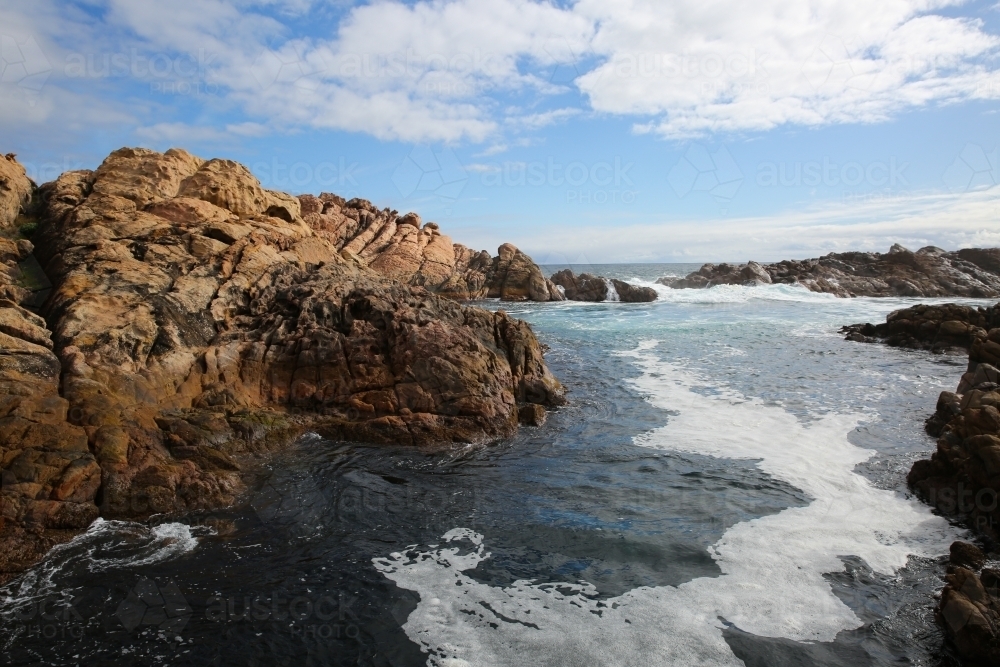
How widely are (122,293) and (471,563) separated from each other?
26.1 feet

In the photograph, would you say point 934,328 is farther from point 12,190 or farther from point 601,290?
point 12,190

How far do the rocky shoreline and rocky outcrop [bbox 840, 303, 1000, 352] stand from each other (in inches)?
306

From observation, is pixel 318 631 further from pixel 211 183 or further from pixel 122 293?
pixel 211 183

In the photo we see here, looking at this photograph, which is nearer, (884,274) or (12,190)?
(12,190)

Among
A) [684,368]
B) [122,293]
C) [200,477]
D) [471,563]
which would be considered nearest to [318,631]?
[471,563]

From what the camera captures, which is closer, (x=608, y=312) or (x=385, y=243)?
(x=608, y=312)

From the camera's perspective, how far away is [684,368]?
1773 centimetres

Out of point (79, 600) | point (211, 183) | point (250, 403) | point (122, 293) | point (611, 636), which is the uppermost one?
point (211, 183)

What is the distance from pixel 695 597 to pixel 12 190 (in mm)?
15221

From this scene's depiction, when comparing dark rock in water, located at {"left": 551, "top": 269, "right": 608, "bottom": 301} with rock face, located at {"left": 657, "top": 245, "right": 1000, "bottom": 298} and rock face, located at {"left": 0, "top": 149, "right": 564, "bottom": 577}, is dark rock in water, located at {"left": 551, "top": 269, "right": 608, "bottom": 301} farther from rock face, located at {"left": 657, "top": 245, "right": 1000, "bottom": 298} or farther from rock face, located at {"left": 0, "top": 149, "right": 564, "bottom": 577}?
rock face, located at {"left": 0, "top": 149, "right": 564, "bottom": 577}

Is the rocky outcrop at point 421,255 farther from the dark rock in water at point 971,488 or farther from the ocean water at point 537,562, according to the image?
the ocean water at point 537,562

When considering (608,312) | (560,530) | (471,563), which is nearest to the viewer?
(471,563)

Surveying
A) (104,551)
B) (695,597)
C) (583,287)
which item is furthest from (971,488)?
(583,287)

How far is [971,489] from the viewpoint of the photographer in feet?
24.6
